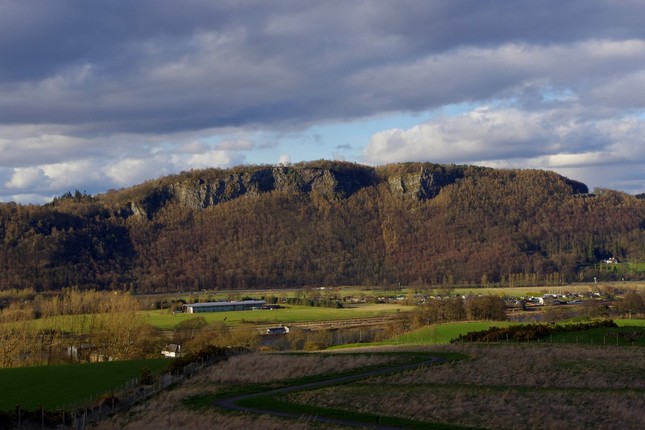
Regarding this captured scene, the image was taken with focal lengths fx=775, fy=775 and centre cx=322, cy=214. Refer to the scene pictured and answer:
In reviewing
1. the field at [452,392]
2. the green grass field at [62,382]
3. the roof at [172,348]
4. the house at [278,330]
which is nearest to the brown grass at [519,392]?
the field at [452,392]

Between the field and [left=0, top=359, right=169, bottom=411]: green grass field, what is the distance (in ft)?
23.9

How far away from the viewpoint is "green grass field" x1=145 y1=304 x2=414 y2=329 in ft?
377

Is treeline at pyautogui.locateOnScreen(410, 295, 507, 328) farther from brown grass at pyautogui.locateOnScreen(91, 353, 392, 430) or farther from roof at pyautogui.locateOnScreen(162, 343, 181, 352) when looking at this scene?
brown grass at pyautogui.locateOnScreen(91, 353, 392, 430)

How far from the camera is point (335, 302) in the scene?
144125 mm

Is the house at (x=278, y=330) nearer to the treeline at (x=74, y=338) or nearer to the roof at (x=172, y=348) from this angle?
the treeline at (x=74, y=338)

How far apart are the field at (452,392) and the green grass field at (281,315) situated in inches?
2385

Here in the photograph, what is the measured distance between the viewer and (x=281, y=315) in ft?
408

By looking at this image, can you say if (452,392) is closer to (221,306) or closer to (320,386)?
(320,386)

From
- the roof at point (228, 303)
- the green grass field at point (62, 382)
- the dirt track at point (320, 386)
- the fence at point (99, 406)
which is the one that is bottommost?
the green grass field at point (62, 382)

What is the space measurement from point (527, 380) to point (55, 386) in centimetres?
3256

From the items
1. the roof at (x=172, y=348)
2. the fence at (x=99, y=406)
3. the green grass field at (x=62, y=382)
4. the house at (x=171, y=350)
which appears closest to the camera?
the fence at (x=99, y=406)

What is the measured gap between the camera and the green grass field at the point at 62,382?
162 ft

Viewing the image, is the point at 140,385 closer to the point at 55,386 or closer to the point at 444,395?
the point at 55,386

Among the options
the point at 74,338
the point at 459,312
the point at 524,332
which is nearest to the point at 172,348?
the point at 74,338
